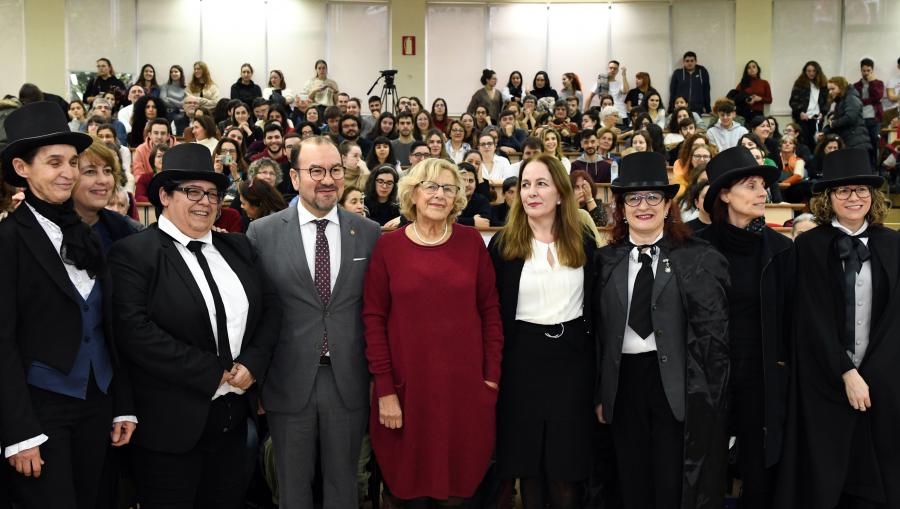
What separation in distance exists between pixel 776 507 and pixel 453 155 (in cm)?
712

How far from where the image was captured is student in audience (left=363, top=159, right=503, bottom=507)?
310 cm

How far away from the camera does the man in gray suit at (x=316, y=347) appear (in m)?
3.12

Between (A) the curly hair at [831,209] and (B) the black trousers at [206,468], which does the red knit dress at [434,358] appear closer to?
(B) the black trousers at [206,468]

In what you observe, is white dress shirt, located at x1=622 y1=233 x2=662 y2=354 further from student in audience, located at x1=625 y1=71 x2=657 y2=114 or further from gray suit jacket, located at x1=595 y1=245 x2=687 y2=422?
student in audience, located at x1=625 y1=71 x2=657 y2=114

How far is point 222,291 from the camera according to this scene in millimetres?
2971

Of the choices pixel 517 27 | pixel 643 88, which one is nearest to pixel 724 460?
pixel 643 88

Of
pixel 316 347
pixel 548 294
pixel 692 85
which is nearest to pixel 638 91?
pixel 692 85

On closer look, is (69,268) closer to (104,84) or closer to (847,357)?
(847,357)

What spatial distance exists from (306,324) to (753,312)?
1.71 metres

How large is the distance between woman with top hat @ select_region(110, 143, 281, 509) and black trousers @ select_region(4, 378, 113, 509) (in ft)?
0.55

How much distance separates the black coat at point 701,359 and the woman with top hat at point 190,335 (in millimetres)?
1329

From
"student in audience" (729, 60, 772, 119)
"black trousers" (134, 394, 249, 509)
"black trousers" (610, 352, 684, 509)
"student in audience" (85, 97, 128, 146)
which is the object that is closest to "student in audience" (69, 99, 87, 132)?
"student in audience" (85, 97, 128, 146)

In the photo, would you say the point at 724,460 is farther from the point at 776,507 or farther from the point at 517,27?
the point at 517,27

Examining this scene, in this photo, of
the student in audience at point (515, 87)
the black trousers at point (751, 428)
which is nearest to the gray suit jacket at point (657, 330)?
the black trousers at point (751, 428)
